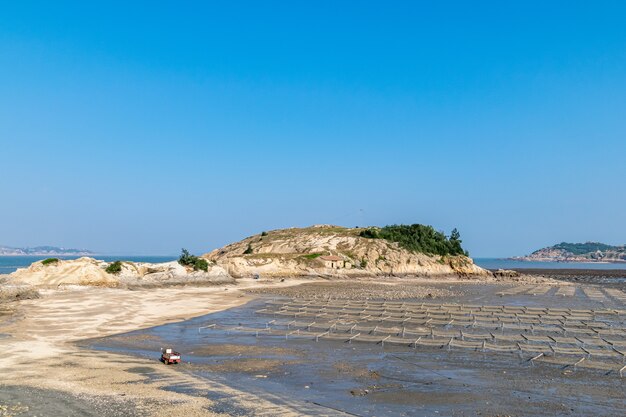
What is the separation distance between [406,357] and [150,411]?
1163 cm

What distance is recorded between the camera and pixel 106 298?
4391 centimetres

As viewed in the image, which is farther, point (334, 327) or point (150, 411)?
point (334, 327)

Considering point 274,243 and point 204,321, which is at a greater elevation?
point 274,243

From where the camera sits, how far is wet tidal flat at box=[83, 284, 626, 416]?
1480 cm

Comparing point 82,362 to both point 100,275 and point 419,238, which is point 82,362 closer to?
point 100,275

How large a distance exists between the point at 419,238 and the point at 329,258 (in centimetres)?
2935

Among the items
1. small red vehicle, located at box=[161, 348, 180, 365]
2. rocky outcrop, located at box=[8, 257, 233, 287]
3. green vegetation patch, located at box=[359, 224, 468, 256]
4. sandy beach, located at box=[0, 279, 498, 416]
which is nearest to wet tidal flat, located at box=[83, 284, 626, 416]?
small red vehicle, located at box=[161, 348, 180, 365]

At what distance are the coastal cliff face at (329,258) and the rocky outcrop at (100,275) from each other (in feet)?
49.3

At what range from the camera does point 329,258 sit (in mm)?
95312

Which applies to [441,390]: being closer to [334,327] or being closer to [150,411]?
[150,411]

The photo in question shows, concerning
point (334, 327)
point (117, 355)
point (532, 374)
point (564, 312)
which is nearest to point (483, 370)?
point (532, 374)

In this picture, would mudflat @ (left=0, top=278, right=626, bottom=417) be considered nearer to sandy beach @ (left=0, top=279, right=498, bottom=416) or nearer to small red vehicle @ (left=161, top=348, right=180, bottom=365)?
sandy beach @ (left=0, top=279, right=498, bottom=416)

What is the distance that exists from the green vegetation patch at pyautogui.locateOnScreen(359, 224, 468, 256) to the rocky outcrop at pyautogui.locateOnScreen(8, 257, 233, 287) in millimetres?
53781

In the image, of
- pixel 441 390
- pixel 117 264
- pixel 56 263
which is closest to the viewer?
pixel 441 390
